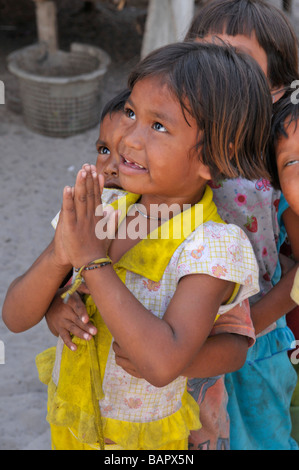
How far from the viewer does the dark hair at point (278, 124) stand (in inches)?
53.3

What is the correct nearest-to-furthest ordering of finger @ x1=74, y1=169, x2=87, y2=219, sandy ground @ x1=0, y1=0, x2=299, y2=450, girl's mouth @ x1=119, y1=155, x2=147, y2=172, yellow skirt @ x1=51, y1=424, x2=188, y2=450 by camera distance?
finger @ x1=74, y1=169, x2=87, y2=219
girl's mouth @ x1=119, y1=155, x2=147, y2=172
yellow skirt @ x1=51, y1=424, x2=188, y2=450
sandy ground @ x1=0, y1=0, x2=299, y2=450

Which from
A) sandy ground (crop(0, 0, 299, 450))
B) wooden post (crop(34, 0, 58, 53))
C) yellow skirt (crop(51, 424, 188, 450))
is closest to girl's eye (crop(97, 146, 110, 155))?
sandy ground (crop(0, 0, 299, 450))

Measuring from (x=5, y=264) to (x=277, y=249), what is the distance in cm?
203

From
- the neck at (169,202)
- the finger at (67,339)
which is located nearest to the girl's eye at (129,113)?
the neck at (169,202)

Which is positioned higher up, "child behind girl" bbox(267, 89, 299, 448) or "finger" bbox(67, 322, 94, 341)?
"child behind girl" bbox(267, 89, 299, 448)

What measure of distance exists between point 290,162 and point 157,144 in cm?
36

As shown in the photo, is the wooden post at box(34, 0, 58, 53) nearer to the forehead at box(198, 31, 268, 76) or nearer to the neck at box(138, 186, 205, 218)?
the forehead at box(198, 31, 268, 76)

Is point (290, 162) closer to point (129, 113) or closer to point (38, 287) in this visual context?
point (129, 113)

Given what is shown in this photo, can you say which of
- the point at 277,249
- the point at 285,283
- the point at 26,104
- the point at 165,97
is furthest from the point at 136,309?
the point at 26,104

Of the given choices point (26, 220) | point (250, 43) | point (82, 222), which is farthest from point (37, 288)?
point (26, 220)

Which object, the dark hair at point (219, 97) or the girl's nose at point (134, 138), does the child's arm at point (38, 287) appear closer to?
the girl's nose at point (134, 138)

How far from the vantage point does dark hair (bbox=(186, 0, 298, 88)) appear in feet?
5.26

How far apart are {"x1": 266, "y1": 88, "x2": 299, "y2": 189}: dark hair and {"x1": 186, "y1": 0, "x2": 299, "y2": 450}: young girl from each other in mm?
142

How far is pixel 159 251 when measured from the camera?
1263mm
